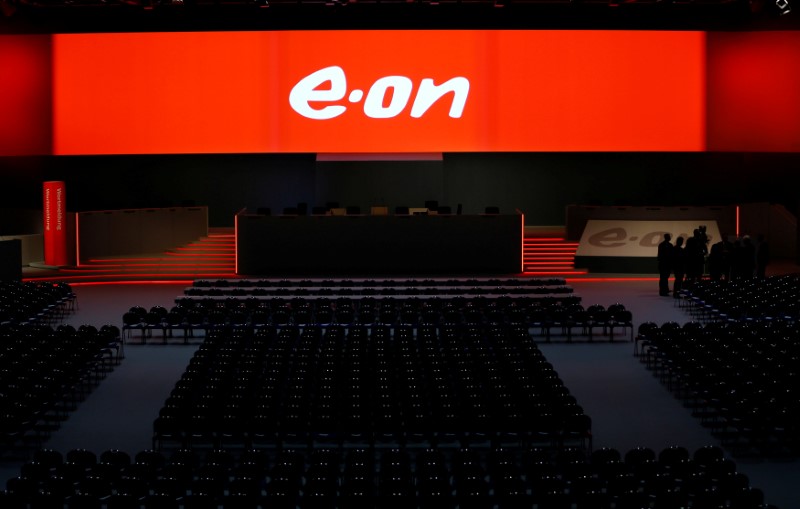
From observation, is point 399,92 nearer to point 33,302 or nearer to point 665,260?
point 665,260

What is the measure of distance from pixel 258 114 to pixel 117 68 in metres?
4.15

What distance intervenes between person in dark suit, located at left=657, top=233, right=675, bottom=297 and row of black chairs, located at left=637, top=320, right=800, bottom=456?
485 cm

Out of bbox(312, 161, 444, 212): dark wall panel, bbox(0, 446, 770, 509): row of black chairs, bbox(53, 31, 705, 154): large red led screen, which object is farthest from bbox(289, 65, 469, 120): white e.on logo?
bbox(0, 446, 770, 509): row of black chairs

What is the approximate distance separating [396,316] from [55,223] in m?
12.1

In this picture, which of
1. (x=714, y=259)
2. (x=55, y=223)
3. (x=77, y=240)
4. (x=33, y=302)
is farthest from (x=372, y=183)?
(x=33, y=302)

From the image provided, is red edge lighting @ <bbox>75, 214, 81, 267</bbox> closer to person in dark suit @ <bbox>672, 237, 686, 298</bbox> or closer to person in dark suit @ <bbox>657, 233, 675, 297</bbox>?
person in dark suit @ <bbox>657, 233, 675, 297</bbox>

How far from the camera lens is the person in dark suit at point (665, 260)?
2384 cm

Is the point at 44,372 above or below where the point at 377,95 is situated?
below

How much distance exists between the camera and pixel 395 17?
28.0m

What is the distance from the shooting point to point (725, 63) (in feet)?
92.4

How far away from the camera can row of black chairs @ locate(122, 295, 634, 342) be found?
65.1 feet

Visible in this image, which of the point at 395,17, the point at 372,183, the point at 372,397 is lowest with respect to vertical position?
the point at 372,397

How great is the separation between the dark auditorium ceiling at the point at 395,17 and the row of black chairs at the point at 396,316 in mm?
10152

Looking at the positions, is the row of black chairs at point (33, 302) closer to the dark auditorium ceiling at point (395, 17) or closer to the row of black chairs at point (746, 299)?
the dark auditorium ceiling at point (395, 17)
